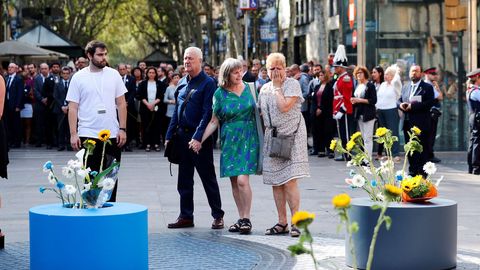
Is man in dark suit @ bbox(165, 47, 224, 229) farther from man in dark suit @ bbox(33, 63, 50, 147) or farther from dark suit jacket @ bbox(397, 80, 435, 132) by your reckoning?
man in dark suit @ bbox(33, 63, 50, 147)

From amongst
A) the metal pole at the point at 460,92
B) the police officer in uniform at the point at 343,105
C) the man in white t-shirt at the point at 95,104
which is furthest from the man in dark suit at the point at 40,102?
the man in white t-shirt at the point at 95,104

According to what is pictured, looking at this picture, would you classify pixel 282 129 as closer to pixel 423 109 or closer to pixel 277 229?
pixel 277 229

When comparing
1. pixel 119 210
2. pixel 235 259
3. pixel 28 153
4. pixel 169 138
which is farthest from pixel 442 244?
pixel 28 153

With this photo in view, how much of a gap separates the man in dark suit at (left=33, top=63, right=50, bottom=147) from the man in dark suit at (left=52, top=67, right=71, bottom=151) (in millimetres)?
655

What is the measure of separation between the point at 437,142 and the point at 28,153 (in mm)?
9076

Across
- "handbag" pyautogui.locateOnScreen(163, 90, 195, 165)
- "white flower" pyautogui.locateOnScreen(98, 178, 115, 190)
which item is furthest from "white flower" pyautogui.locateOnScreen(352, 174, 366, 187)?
"handbag" pyautogui.locateOnScreen(163, 90, 195, 165)

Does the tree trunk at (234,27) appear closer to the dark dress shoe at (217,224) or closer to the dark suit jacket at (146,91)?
the dark suit jacket at (146,91)

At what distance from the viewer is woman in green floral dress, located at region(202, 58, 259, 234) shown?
36.3 feet

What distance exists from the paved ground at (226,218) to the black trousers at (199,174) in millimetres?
260

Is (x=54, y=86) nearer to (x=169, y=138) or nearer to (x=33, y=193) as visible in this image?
(x=33, y=193)

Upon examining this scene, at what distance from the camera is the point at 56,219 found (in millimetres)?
7945

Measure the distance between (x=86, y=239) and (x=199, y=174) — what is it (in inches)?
151

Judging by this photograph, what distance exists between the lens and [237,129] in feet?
36.6

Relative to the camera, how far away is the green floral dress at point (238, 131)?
36.4 ft
